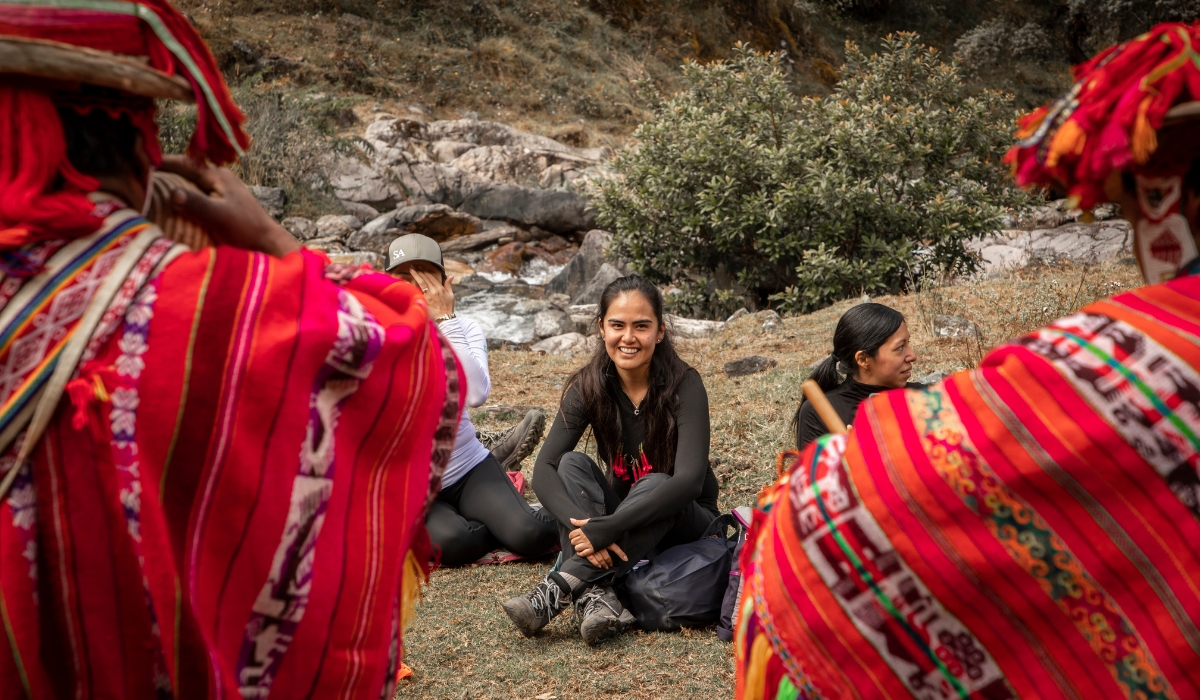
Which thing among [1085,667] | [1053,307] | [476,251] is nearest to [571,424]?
[1085,667]

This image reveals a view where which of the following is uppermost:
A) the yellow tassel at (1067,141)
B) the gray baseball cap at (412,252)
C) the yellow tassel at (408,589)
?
the yellow tassel at (1067,141)

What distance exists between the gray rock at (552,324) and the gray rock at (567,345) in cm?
50

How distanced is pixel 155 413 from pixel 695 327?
785 cm

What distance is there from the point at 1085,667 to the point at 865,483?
420 millimetres

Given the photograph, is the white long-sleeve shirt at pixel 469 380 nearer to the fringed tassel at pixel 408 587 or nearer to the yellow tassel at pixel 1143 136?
the fringed tassel at pixel 408 587

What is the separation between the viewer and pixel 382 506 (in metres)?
1.57

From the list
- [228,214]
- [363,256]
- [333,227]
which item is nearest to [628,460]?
[228,214]

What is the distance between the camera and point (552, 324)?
10.0m

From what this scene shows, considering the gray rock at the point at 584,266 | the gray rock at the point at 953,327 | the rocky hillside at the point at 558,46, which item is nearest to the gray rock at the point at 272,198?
the gray rock at the point at 584,266

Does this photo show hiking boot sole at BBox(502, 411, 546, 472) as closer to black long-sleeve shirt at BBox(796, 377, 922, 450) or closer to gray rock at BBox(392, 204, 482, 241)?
black long-sleeve shirt at BBox(796, 377, 922, 450)

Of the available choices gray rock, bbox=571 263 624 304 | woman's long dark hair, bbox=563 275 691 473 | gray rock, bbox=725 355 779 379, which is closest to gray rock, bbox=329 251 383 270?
gray rock, bbox=571 263 624 304

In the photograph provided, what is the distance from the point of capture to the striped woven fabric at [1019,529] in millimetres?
1332

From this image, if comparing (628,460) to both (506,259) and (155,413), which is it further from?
(506,259)

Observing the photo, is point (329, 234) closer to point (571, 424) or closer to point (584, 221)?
point (584, 221)
